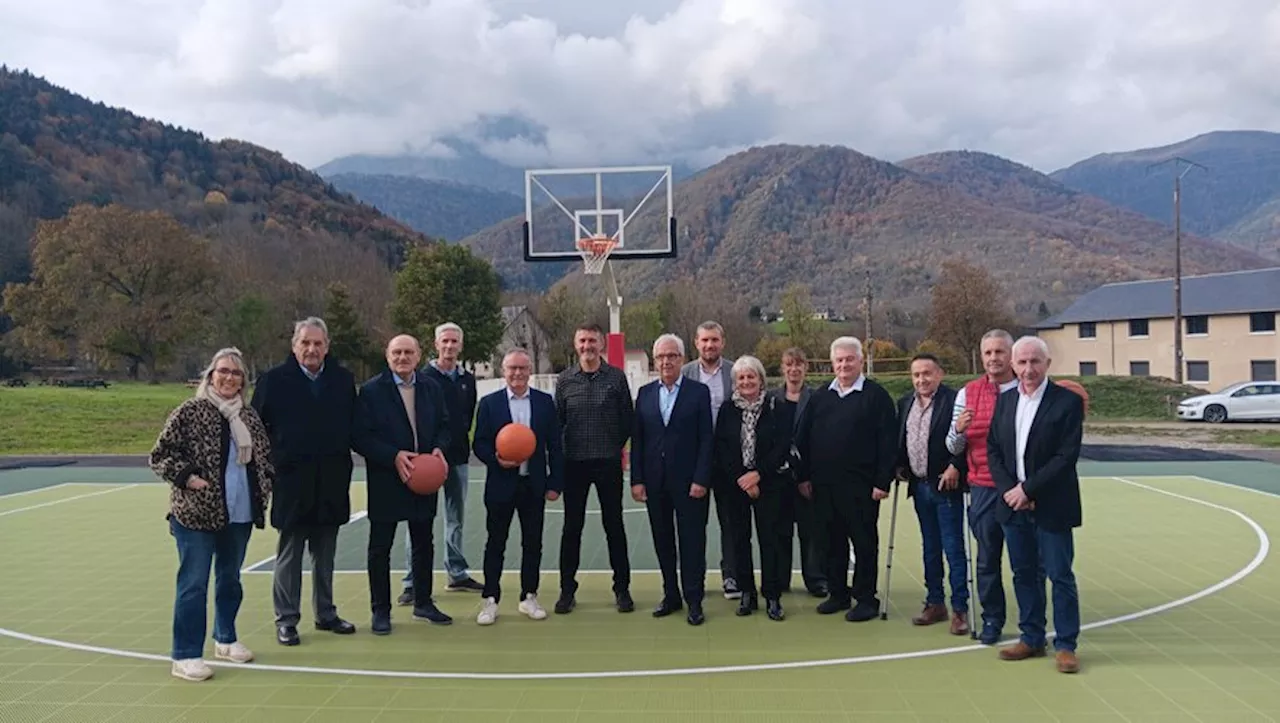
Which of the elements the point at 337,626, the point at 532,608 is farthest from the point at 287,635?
the point at 532,608

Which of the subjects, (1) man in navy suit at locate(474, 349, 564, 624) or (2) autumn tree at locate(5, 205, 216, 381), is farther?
(2) autumn tree at locate(5, 205, 216, 381)

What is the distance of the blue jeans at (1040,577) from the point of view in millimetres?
4695

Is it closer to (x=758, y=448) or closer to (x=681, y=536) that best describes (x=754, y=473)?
(x=758, y=448)

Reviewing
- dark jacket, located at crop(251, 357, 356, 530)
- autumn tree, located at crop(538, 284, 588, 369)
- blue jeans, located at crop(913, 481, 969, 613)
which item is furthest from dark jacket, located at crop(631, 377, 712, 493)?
autumn tree, located at crop(538, 284, 588, 369)

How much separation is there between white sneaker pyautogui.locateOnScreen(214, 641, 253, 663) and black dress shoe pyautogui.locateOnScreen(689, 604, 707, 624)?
262cm

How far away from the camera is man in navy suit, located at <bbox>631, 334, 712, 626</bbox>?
5695 millimetres

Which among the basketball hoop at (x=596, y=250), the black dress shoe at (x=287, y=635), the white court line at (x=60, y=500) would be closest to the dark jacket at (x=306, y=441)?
the black dress shoe at (x=287, y=635)

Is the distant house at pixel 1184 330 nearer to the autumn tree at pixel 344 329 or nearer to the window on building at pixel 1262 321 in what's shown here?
the window on building at pixel 1262 321

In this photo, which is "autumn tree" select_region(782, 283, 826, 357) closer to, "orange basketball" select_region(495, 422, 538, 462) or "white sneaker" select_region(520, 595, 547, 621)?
"white sneaker" select_region(520, 595, 547, 621)

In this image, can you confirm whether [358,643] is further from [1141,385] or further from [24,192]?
[24,192]

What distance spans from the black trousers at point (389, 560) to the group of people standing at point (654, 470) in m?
0.01

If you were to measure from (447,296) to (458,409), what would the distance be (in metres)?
32.7

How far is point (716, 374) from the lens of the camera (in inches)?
239

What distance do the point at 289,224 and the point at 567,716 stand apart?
88295mm
